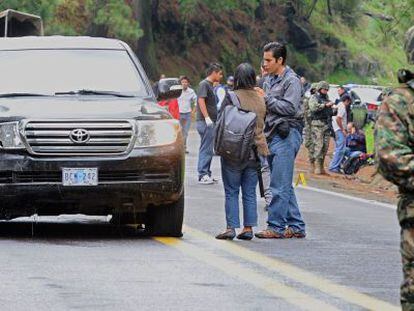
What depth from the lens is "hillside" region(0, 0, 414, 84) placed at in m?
55.1

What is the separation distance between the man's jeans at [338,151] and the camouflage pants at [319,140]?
144cm

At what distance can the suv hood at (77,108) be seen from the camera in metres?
12.2

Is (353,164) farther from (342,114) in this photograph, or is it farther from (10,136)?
(10,136)

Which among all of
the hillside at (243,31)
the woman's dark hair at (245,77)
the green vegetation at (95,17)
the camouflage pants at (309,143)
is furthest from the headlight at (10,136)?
the hillside at (243,31)

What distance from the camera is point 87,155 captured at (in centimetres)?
1216

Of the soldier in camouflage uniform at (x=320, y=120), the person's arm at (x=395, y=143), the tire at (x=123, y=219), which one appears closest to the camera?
→ the person's arm at (x=395, y=143)

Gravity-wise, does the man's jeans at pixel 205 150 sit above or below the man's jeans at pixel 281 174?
below

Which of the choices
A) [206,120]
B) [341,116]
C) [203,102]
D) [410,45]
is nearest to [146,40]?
[341,116]

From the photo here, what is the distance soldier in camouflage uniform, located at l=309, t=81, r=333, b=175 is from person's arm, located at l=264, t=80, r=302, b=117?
14.1 meters

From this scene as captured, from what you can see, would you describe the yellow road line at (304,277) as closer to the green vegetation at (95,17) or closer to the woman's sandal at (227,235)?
the woman's sandal at (227,235)

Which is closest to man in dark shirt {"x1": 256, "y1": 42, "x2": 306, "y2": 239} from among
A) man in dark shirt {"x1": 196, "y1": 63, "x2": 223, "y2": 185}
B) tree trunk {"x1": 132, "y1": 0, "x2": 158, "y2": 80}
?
man in dark shirt {"x1": 196, "y1": 63, "x2": 223, "y2": 185}

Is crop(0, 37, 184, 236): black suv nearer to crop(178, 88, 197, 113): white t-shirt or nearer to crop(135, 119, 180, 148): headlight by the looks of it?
crop(135, 119, 180, 148): headlight

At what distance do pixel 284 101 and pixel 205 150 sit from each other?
915cm

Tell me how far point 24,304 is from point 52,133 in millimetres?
3665
